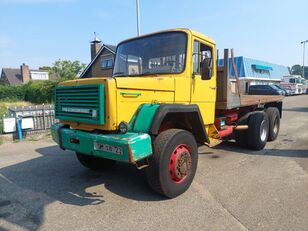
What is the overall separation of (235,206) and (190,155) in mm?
1081

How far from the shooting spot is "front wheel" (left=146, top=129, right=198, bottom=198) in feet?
13.6

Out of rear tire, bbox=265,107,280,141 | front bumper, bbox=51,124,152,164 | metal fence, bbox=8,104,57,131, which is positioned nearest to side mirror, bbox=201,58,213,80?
front bumper, bbox=51,124,152,164

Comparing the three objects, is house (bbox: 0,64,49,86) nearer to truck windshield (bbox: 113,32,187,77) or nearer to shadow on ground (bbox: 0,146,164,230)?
shadow on ground (bbox: 0,146,164,230)

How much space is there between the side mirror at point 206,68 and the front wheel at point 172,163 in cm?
127

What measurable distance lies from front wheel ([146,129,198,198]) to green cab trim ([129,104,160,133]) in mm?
338

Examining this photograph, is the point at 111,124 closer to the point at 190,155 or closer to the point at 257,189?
the point at 190,155

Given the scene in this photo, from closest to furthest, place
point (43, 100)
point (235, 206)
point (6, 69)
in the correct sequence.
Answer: point (235, 206), point (43, 100), point (6, 69)

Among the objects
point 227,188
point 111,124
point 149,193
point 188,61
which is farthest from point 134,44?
point 227,188

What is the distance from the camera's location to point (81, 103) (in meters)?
4.45

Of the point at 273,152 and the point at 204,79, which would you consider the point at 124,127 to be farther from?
the point at 273,152

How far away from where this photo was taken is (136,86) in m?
4.27

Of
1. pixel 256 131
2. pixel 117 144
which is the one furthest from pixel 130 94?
pixel 256 131

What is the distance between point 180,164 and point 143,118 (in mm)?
1009

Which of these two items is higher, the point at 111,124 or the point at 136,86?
the point at 136,86
